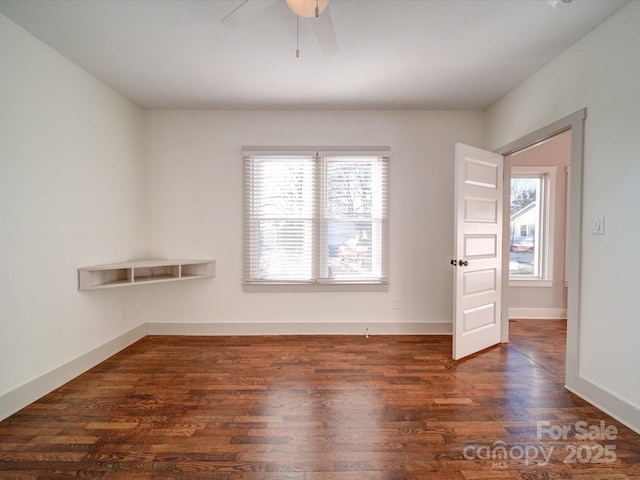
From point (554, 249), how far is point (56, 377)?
19.1 feet

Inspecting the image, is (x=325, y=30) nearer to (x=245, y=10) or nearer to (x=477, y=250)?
(x=245, y=10)

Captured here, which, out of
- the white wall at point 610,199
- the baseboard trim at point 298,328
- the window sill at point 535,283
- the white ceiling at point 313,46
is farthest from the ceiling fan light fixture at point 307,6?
the window sill at point 535,283

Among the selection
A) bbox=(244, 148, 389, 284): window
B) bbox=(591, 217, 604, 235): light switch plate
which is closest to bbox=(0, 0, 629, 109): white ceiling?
bbox=(244, 148, 389, 284): window

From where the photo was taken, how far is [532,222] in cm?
453

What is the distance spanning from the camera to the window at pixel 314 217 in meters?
3.61

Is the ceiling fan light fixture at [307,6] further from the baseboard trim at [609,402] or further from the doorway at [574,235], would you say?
the baseboard trim at [609,402]

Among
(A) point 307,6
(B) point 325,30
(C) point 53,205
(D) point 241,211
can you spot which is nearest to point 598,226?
(B) point 325,30

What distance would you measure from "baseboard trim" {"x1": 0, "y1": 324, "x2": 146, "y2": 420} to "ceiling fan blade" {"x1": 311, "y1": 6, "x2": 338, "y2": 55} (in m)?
3.10

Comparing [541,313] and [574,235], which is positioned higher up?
[574,235]

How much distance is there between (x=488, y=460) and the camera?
1.68 metres

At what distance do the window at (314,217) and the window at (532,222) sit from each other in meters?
2.31

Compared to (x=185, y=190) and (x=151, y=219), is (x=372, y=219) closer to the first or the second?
(x=185, y=190)

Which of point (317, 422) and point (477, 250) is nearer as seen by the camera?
point (317, 422)

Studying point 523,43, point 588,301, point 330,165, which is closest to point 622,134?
point 523,43
